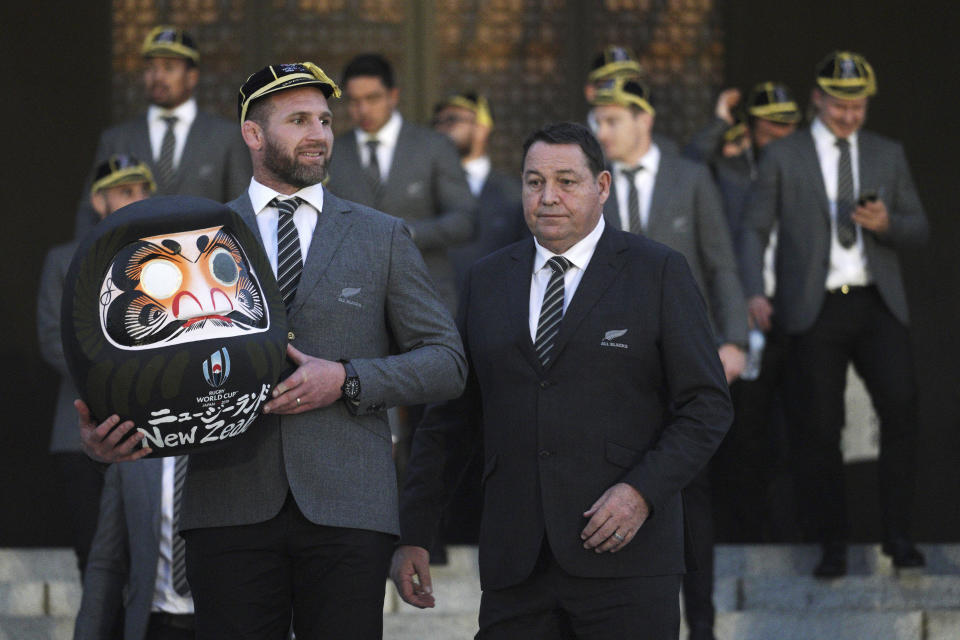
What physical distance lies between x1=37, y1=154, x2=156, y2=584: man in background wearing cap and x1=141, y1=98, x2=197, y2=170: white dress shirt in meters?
0.54

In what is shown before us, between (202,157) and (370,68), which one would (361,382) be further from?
(370,68)

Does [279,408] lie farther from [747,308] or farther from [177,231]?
[747,308]

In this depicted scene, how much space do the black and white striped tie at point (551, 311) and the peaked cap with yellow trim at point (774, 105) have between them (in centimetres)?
421

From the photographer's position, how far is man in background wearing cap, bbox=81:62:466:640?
3.83 m

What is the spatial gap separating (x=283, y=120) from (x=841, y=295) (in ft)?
11.5

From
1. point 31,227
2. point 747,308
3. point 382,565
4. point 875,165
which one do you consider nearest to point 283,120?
point 382,565

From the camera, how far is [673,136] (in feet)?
30.2

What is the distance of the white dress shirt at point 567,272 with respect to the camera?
416 cm

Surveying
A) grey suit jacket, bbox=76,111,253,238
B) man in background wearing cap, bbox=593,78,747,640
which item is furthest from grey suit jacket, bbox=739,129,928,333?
grey suit jacket, bbox=76,111,253,238

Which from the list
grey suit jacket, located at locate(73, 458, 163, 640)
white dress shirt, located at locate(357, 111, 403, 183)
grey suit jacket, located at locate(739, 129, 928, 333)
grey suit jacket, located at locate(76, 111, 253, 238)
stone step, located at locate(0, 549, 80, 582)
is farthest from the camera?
white dress shirt, located at locate(357, 111, 403, 183)

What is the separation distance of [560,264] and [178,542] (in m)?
1.57

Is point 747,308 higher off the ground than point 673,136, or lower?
lower

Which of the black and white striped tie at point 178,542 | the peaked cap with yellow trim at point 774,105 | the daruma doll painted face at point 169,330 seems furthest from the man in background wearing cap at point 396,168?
the daruma doll painted face at point 169,330

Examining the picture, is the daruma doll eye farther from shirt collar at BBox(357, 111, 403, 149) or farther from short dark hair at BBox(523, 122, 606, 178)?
shirt collar at BBox(357, 111, 403, 149)
